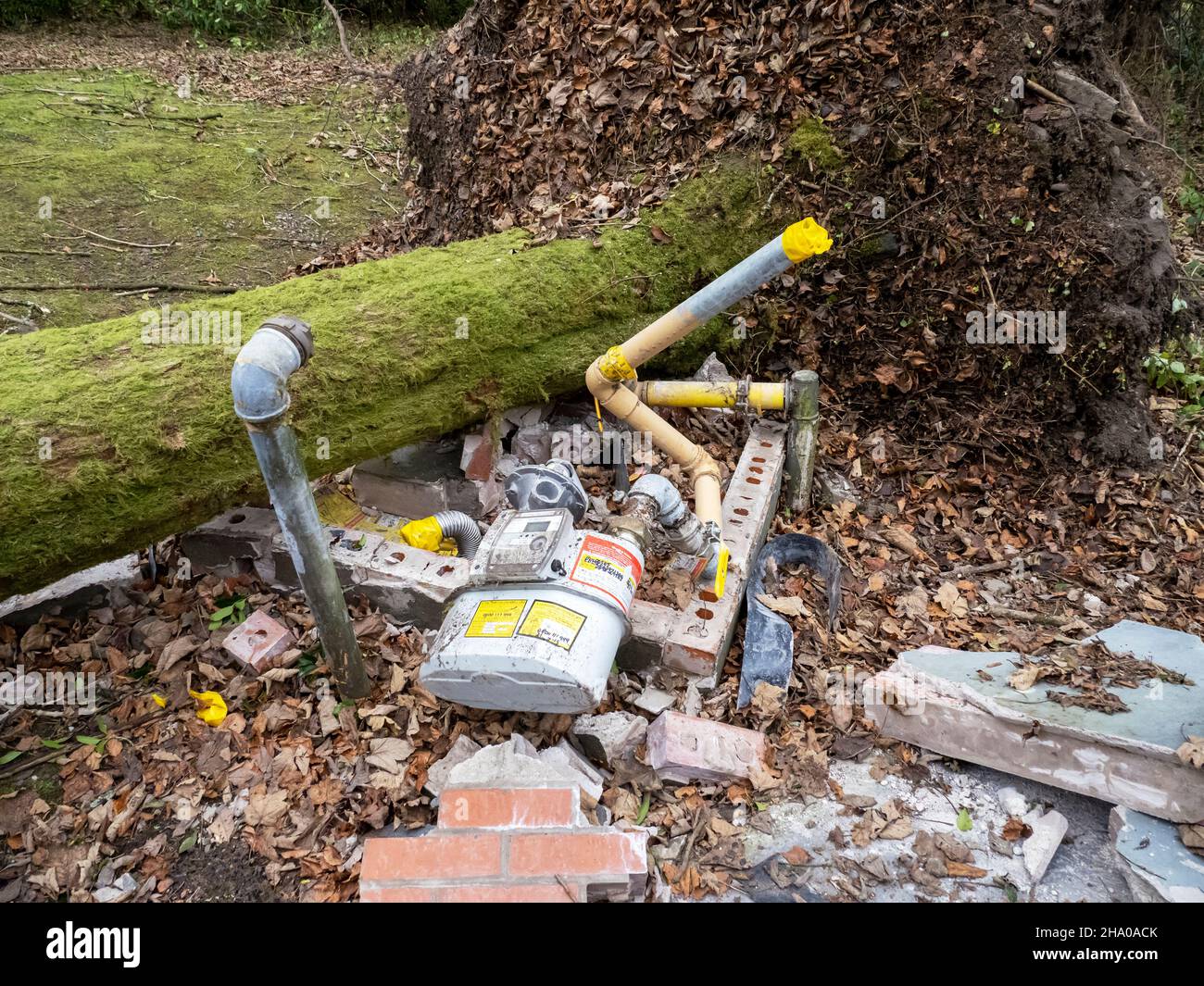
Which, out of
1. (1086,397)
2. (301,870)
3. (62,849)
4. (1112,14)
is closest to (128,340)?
(62,849)

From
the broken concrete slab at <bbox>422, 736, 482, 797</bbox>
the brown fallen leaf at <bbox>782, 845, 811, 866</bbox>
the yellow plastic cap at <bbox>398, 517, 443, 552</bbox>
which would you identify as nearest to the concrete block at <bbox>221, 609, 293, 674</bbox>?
the yellow plastic cap at <bbox>398, 517, 443, 552</bbox>

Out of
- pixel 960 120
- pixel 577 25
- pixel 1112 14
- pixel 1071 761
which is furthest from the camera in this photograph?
pixel 1112 14

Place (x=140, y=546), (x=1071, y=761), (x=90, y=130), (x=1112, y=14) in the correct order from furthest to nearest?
(x=90, y=130), (x=1112, y=14), (x=140, y=546), (x=1071, y=761)

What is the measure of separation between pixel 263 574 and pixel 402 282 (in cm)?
155

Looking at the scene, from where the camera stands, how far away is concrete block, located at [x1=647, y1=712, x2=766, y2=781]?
2.91 meters

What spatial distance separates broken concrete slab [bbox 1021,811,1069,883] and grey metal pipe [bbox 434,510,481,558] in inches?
95.1

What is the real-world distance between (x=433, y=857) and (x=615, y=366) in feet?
6.90

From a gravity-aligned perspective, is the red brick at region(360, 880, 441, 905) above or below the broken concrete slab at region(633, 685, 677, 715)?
below

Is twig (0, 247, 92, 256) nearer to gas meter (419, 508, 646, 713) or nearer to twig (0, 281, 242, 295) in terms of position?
twig (0, 281, 242, 295)

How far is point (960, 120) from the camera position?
4.47 metres

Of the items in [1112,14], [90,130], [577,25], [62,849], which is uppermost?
[1112,14]

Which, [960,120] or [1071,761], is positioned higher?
[960,120]

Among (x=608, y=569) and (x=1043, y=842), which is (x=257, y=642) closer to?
(x=608, y=569)

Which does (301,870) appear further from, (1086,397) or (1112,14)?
(1112,14)
